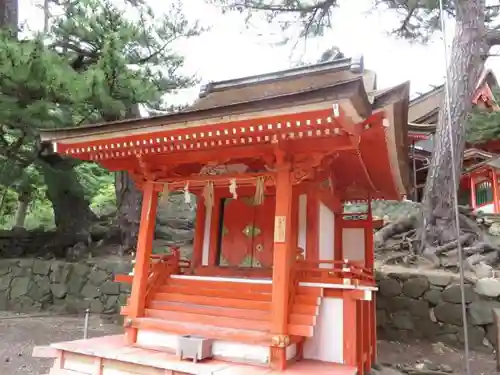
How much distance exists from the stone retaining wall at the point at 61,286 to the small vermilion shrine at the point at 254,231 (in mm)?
5401

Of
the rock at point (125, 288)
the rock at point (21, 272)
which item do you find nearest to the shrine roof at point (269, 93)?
the rock at point (125, 288)

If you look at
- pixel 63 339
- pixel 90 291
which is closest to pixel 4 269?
pixel 90 291

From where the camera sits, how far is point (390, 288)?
9.73 meters

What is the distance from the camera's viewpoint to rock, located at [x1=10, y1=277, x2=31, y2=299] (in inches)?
479

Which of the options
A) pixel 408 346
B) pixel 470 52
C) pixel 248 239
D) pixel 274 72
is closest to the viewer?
pixel 248 239

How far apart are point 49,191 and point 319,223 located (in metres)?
9.23

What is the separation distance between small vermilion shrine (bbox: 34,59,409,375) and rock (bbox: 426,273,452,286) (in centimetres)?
304

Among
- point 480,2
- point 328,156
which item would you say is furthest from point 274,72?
point 480,2

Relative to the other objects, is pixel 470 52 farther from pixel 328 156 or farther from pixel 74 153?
pixel 74 153

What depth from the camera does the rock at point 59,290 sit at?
11820mm

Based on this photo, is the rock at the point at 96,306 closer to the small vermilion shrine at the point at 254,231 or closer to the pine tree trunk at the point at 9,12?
the small vermilion shrine at the point at 254,231

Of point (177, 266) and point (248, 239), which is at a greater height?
point (248, 239)

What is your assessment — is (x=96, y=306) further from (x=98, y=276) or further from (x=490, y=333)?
(x=490, y=333)

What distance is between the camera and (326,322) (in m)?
5.54
